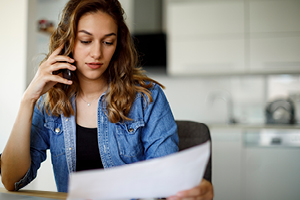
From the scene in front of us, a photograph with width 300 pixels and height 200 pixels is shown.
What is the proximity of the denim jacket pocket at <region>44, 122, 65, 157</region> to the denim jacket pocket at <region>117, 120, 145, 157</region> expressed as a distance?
24cm

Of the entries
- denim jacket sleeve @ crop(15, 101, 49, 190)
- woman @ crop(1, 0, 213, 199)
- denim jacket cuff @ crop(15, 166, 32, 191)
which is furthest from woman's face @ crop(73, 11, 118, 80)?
denim jacket cuff @ crop(15, 166, 32, 191)

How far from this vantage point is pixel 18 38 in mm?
2105

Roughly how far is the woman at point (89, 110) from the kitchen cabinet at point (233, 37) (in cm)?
186

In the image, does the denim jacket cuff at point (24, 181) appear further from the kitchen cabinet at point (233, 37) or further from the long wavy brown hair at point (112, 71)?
the kitchen cabinet at point (233, 37)

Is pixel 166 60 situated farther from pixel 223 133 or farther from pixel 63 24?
pixel 63 24

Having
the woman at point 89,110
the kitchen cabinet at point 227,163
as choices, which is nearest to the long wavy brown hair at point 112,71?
the woman at point 89,110

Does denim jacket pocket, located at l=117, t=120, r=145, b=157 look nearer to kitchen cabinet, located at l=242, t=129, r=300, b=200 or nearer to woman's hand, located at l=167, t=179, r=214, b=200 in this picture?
woman's hand, located at l=167, t=179, r=214, b=200

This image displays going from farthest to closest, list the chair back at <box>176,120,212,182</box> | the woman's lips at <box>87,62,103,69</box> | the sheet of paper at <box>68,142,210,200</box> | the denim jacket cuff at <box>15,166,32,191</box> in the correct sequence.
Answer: the chair back at <box>176,120,212,182</box>
the woman's lips at <box>87,62,103,69</box>
the denim jacket cuff at <box>15,166,32,191</box>
the sheet of paper at <box>68,142,210,200</box>

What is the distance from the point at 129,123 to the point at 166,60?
204cm

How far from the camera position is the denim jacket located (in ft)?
3.71

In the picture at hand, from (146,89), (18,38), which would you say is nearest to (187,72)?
(18,38)

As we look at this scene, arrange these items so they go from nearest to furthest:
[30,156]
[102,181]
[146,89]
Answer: [102,181]
[30,156]
[146,89]

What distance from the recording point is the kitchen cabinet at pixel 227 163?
8.70ft

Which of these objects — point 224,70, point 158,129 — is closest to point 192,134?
point 158,129
